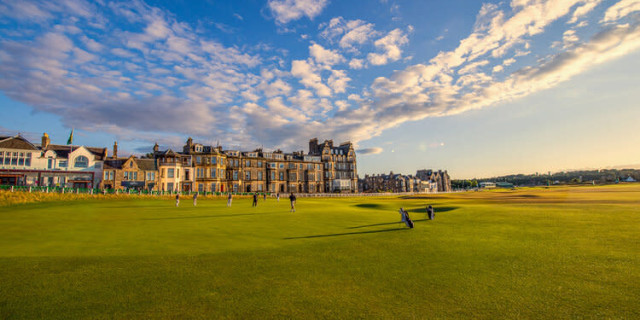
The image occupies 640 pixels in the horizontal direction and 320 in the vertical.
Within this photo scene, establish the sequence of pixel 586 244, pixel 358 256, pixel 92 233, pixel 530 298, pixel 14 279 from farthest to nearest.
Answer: pixel 92 233, pixel 586 244, pixel 358 256, pixel 14 279, pixel 530 298

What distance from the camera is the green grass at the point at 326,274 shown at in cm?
720

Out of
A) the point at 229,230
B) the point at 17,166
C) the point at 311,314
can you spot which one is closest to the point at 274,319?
the point at 311,314

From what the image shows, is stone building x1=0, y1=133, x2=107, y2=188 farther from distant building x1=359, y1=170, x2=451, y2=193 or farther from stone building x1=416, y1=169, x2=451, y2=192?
stone building x1=416, y1=169, x2=451, y2=192

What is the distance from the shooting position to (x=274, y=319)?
22.1 feet

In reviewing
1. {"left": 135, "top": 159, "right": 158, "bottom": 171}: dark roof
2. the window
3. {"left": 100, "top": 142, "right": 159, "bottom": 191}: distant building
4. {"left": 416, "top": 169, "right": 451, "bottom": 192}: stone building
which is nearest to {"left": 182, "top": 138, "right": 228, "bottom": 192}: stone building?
{"left": 135, "top": 159, "right": 158, "bottom": 171}: dark roof

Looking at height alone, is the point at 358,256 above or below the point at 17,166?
below

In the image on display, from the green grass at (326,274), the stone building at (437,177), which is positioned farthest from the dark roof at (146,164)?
the stone building at (437,177)

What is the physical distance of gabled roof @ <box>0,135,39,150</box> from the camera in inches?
2134

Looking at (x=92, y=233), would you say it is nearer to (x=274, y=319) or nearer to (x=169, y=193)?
(x=274, y=319)

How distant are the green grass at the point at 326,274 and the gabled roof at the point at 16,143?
184ft

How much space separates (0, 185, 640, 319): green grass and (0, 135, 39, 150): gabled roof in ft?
184

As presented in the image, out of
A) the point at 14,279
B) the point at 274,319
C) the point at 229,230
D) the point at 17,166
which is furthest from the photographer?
the point at 17,166

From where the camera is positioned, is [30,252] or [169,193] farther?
[169,193]

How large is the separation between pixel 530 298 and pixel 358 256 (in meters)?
6.02
